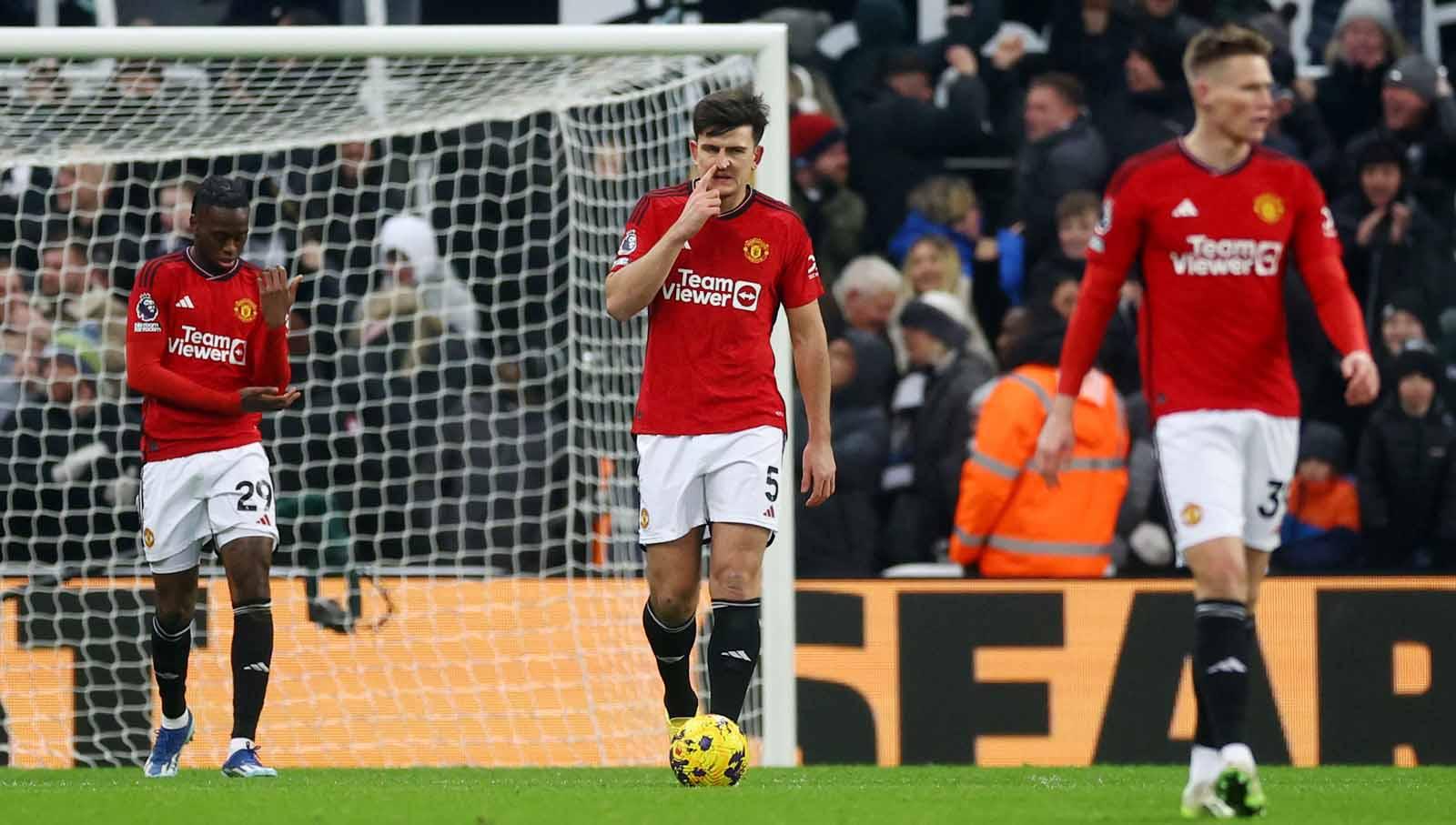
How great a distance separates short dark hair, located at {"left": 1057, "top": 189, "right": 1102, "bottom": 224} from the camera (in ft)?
36.6

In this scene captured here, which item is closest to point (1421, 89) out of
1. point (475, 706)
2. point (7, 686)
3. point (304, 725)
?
point (475, 706)

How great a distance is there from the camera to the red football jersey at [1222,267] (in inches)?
236

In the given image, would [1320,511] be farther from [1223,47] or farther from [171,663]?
[171,663]

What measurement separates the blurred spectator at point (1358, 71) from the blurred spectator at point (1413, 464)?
1.93 meters

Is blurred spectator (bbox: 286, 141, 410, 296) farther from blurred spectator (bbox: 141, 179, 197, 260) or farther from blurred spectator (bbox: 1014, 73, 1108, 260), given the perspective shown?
blurred spectator (bbox: 1014, 73, 1108, 260)

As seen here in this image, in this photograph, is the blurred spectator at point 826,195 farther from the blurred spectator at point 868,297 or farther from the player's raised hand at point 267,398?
the player's raised hand at point 267,398

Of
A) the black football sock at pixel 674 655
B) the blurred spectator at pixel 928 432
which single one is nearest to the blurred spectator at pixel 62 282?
the blurred spectator at pixel 928 432

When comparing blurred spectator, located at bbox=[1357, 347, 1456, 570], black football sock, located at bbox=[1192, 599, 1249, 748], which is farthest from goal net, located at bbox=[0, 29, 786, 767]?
black football sock, located at bbox=[1192, 599, 1249, 748]

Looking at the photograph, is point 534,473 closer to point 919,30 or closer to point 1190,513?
point 919,30

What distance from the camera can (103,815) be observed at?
19.6ft

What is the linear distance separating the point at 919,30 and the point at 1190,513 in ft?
24.9

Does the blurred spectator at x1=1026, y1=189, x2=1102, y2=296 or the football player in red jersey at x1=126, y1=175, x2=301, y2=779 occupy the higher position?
the blurred spectator at x1=1026, y1=189, x2=1102, y2=296

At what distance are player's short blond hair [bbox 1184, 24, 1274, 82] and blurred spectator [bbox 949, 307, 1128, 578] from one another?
158 inches

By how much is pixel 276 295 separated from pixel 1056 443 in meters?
3.27
